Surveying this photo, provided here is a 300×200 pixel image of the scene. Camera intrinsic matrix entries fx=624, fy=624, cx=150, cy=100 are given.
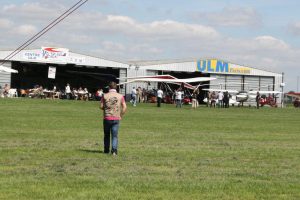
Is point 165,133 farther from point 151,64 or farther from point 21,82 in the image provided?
point 21,82

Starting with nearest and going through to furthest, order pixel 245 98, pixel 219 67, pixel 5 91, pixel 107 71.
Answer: pixel 5 91, pixel 245 98, pixel 107 71, pixel 219 67

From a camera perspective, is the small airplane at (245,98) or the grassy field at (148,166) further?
the small airplane at (245,98)

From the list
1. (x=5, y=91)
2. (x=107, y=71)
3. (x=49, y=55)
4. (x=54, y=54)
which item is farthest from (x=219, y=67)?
(x=5, y=91)

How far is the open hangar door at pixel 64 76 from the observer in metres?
69.1

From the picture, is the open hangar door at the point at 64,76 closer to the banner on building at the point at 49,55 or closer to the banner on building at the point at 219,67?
the banner on building at the point at 49,55

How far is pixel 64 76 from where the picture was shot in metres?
73.8

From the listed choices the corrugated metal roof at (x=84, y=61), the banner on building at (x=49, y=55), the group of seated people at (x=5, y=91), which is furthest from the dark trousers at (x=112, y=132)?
the banner on building at (x=49, y=55)

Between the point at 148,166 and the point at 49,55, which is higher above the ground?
the point at 49,55

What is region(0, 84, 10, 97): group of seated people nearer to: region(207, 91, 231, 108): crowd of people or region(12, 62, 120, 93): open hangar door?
region(12, 62, 120, 93): open hangar door

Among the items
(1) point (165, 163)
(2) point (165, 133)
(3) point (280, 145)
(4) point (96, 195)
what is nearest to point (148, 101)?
(2) point (165, 133)

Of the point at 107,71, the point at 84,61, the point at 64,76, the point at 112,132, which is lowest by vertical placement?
the point at 112,132

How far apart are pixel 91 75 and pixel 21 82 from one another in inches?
366

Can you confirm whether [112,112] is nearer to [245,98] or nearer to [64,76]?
[245,98]

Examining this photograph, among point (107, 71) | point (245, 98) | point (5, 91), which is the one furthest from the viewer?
point (107, 71)
